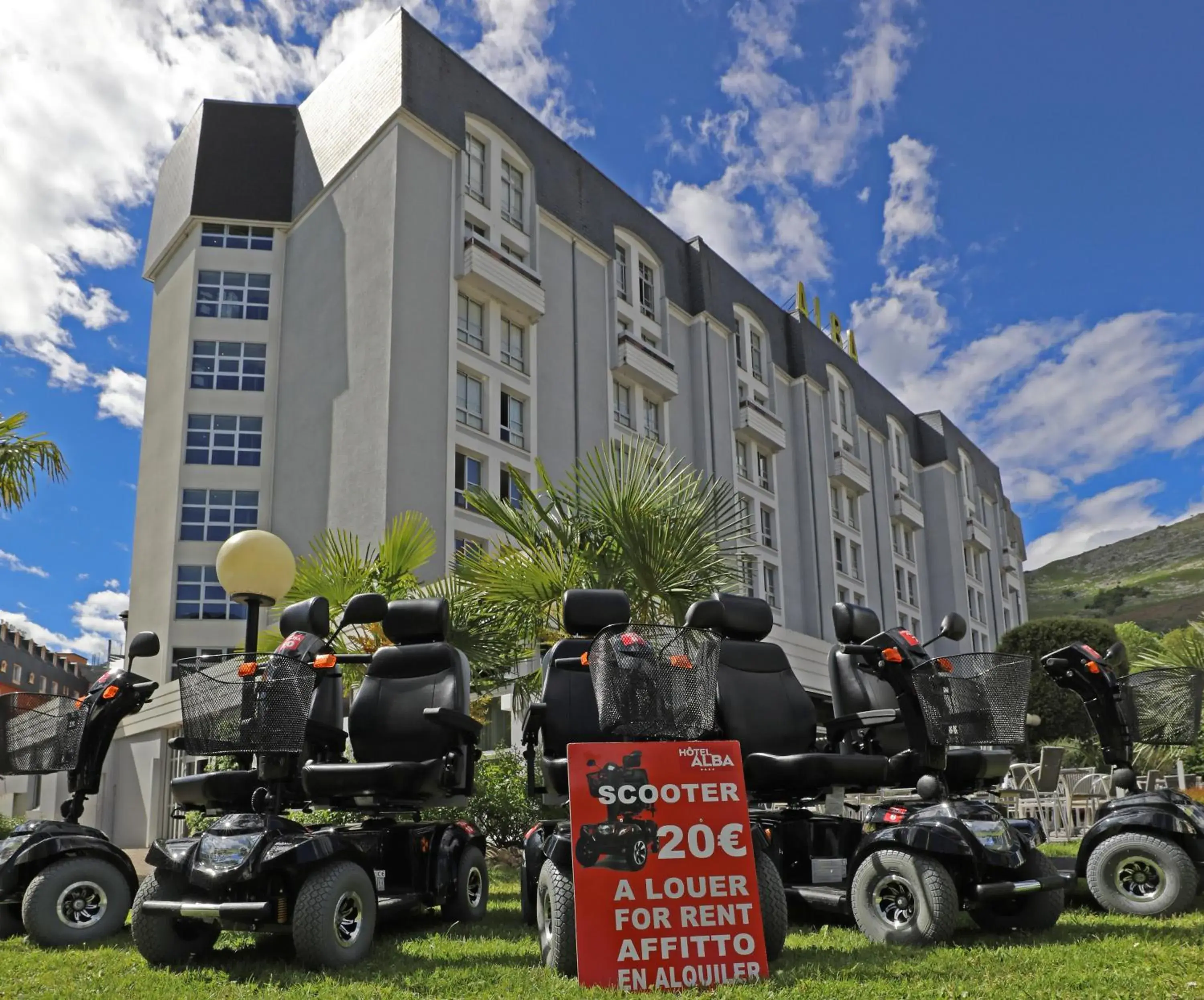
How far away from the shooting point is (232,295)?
106ft

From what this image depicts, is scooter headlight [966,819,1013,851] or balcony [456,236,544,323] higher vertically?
balcony [456,236,544,323]

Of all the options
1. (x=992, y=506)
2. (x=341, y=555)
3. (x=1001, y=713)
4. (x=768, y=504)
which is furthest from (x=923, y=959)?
(x=992, y=506)

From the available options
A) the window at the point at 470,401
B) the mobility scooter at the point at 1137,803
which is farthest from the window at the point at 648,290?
the mobility scooter at the point at 1137,803

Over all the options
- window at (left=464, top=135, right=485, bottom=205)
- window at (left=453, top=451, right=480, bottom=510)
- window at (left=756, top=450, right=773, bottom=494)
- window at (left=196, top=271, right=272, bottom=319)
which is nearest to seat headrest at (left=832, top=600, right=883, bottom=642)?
window at (left=453, top=451, right=480, bottom=510)

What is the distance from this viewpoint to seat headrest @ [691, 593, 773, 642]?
7.60 meters

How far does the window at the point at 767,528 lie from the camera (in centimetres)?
3969

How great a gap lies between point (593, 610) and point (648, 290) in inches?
1176

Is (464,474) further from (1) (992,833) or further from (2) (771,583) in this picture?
(1) (992,833)

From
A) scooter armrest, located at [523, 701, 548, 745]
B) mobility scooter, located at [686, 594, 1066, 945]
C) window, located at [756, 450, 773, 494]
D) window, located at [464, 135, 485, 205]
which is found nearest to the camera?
mobility scooter, located at [686, 594, 1066, 945]


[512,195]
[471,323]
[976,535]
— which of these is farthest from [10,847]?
[976,535]

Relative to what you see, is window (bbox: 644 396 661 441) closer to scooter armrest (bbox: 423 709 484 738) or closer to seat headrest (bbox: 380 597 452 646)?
seat headrest (bbox: 380 597 452 646)

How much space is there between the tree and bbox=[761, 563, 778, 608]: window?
2781cm

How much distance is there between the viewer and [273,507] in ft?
99.4

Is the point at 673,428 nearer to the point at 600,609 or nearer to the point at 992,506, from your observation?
the point at 600,609
